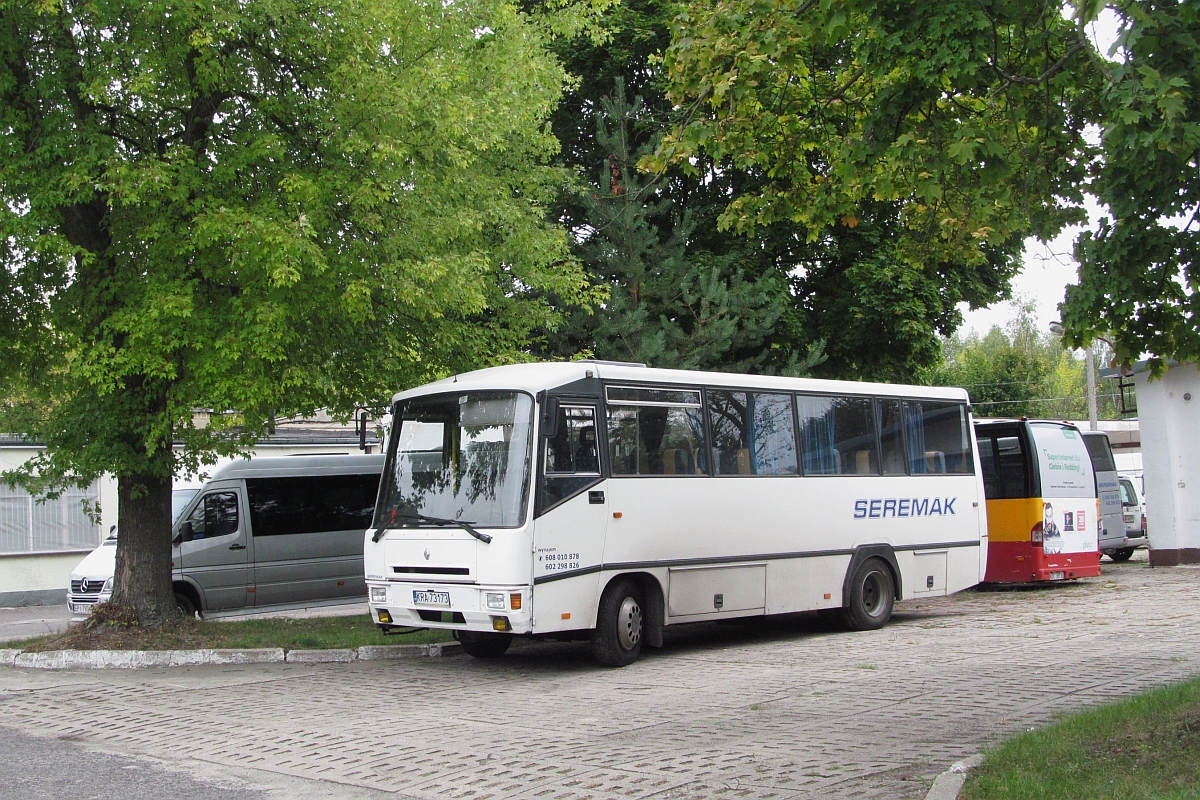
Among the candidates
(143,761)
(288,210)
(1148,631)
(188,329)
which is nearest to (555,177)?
(288,210)

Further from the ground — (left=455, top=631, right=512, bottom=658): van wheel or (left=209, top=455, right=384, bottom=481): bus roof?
(left=209, top=455, right=384, bottom=481): bus roof

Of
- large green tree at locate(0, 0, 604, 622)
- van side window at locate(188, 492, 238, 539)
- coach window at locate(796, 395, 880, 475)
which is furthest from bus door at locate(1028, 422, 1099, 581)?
van side window at locate(188, 492, 238, 539)

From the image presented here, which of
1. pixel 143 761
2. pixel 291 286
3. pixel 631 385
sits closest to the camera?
pixel 143 761

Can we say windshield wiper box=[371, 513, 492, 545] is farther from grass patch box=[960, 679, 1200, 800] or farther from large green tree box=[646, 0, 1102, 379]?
grass patch box=[960, 679, 1200, 800]

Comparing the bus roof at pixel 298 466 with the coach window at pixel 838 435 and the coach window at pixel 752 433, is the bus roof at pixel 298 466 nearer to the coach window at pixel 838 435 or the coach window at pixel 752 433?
the coach window at pixel 752 433

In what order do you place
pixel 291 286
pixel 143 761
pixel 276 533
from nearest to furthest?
1. pixel 143 761
2. pixel 291 286
3. pixel 276 533

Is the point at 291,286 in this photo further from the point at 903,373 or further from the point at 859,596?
the point at 903,373

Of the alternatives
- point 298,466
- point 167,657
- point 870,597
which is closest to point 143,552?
point 167,657

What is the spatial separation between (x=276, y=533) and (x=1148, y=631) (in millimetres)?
12114

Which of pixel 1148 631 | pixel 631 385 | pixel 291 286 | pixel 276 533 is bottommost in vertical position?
pixel 1148 631

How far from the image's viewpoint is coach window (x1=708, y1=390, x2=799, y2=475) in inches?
522

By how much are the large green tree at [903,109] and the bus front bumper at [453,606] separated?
4167 millimetres

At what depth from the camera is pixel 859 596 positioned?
14.6 meters

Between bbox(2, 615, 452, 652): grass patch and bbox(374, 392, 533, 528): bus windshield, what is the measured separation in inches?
93.6
